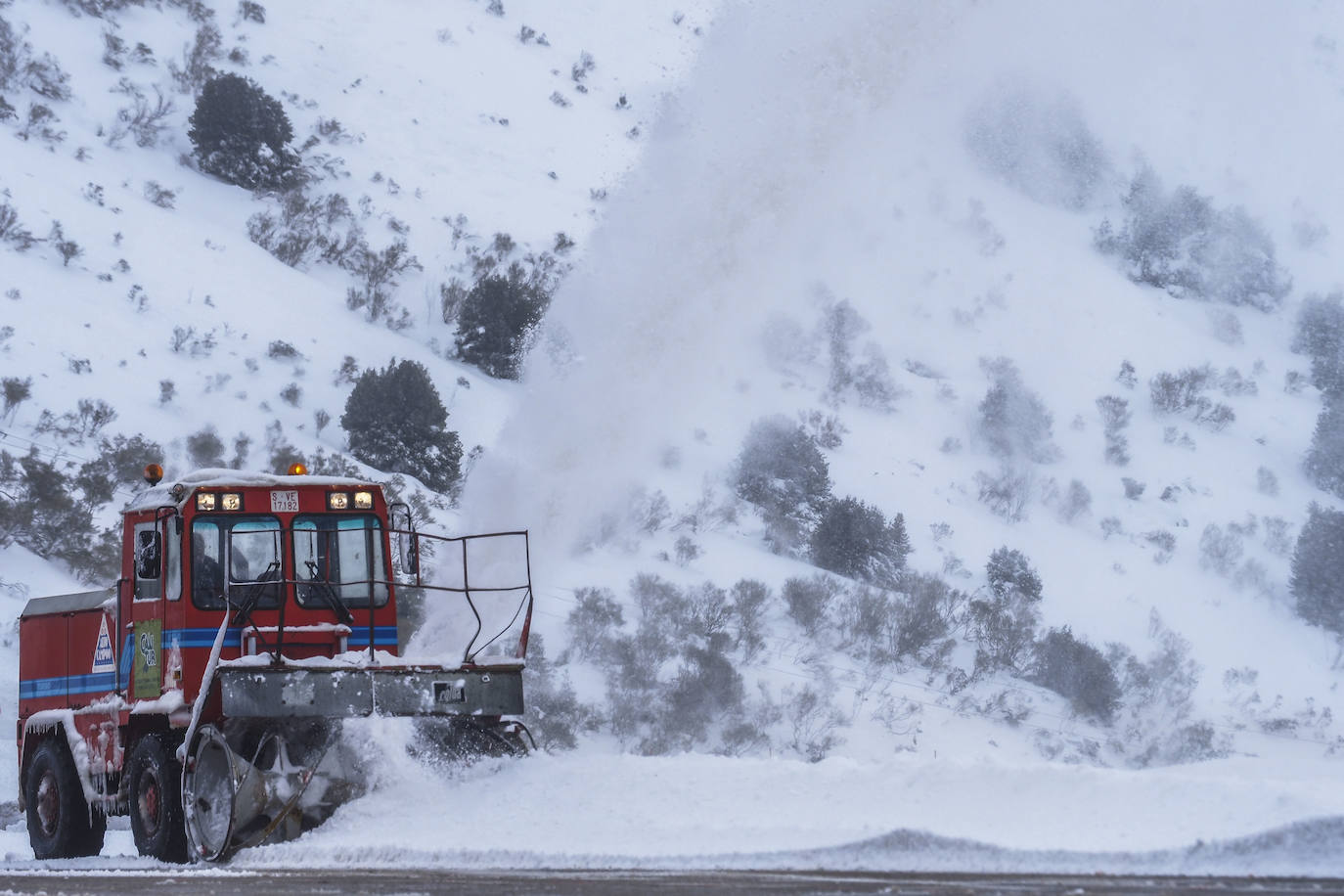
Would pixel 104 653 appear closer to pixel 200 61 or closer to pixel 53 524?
pixel 53 524

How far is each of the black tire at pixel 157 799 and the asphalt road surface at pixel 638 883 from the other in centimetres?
116

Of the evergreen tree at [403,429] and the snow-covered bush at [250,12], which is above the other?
the snow-covered bush at [250,12]

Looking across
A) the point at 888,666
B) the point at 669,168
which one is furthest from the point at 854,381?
the point at 669,168

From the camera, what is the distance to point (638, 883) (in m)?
8.27

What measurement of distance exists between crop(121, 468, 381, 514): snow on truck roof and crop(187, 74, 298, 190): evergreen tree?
1257 inches

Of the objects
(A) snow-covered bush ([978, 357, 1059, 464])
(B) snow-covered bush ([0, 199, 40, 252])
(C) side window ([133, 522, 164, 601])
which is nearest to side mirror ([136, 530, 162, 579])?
(C) side window ([133, 522, 164, 601])

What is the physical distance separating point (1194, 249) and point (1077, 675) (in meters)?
31.4

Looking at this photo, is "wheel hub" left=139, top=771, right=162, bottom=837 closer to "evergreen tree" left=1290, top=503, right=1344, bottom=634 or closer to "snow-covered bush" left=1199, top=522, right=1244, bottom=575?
"snow-covered bush" left=1199, top=522, right=1244, bottom=575

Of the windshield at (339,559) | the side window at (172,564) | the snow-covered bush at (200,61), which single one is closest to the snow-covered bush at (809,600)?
the windshield at (339,559)

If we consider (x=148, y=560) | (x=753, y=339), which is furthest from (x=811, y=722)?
(x=753, y=339)

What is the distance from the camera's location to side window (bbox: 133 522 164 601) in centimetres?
1183

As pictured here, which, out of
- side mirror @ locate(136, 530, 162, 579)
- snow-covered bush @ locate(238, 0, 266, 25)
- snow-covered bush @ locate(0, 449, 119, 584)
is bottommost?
side mirror @ locate(136, 530, 162, 579)

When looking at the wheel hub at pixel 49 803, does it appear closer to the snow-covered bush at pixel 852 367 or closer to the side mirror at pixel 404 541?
the side mirror at pixel 404 541

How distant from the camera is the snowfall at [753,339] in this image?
9984 mm
